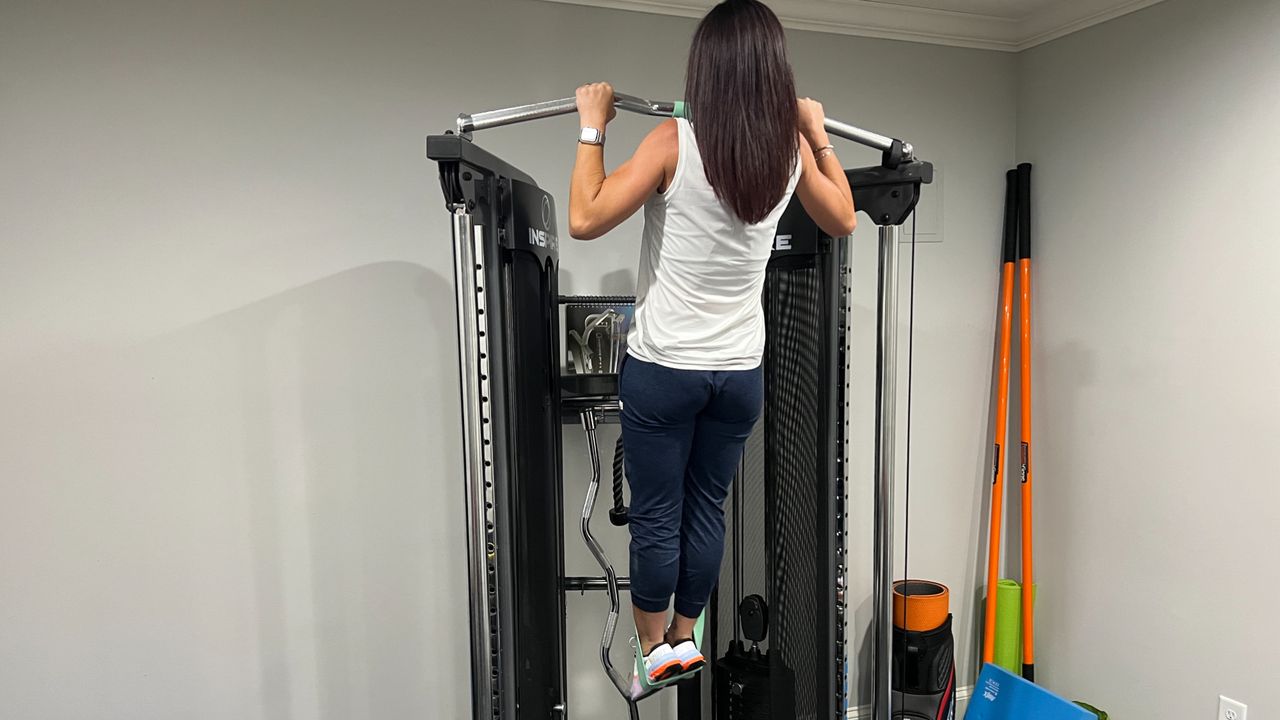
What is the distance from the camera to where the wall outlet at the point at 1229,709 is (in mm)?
2115

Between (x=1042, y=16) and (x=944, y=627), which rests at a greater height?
(x=1042, y=16)

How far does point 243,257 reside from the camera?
6.81 ft

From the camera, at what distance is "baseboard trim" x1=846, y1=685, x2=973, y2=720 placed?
8.93ft

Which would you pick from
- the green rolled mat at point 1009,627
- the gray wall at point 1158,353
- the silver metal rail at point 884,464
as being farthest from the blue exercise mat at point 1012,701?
the silver metal rail at point 884,464

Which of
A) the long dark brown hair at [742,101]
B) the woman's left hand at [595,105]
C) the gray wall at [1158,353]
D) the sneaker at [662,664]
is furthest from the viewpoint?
the gray wall at [1158,353]

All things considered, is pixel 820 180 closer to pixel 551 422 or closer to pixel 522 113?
pixel 522 113

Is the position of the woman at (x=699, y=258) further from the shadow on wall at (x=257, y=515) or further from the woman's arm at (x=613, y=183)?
the shadow on wall at (x=257, y=515)

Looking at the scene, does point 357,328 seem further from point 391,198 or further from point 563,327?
point 563,327

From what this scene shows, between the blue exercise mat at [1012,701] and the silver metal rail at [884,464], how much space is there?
78 centimetres

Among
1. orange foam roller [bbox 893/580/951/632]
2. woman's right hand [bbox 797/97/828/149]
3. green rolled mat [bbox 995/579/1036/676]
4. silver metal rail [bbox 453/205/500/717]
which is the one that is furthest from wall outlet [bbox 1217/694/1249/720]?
silver metal rail [bbox 453/205/500/717]

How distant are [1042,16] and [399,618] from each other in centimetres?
279

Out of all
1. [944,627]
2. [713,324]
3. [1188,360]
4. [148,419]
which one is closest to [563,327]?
[713,324]

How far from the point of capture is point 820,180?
148 cm

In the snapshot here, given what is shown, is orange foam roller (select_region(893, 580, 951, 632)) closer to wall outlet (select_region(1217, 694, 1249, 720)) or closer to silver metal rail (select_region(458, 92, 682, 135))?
wall outlet (select_region(1217, 694, 1249, 720))
